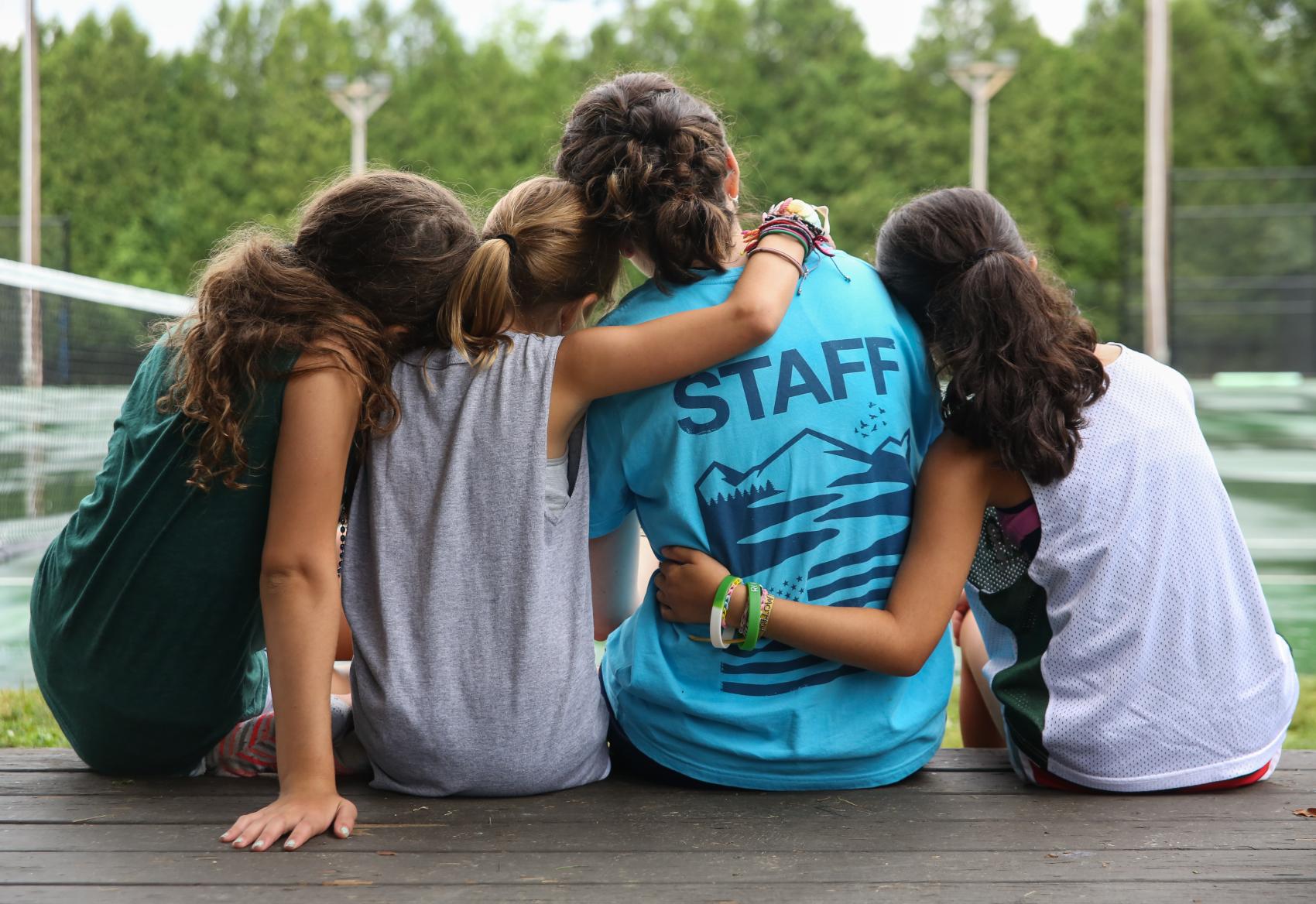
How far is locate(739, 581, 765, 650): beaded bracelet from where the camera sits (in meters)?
1.95

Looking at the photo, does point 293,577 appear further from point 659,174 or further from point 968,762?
point 968,762

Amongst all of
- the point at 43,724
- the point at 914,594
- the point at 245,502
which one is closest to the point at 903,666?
the point at 914,594

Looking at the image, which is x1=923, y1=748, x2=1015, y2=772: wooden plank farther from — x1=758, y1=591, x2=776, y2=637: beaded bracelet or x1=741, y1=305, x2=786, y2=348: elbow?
x1=741, y1=305, x2=786, y2=348: elbow

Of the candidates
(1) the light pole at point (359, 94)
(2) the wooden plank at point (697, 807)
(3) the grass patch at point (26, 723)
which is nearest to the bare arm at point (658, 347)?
(2) the wooden plank at point (697, 807)

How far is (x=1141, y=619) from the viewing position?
78.3 inches

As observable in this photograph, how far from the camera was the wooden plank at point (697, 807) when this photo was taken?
1.95 m

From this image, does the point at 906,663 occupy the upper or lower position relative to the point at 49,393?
lower

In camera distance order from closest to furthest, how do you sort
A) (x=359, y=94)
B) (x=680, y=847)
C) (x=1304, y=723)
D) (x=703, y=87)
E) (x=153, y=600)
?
(x=680, y=847), (x=153, y=600), (x=1304, y=723), (x=359, y=94), (x=703, y=87)

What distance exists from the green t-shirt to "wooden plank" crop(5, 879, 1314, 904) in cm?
48

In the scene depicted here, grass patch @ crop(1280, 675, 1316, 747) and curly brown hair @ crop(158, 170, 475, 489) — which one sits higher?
curly brown hair @ crop(158, 170, 475, 489)

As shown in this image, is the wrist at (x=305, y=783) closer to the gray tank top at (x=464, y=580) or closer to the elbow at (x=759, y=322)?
the gray tank top at (x=464, y=580)

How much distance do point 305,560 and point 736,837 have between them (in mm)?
718

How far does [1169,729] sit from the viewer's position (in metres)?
2.02

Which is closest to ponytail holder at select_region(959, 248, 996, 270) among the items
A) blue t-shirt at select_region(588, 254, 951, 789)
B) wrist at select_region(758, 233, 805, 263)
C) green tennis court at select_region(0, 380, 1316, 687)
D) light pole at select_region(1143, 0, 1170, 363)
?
blue t-shirt at select_region(588, 254, 951, 789)
